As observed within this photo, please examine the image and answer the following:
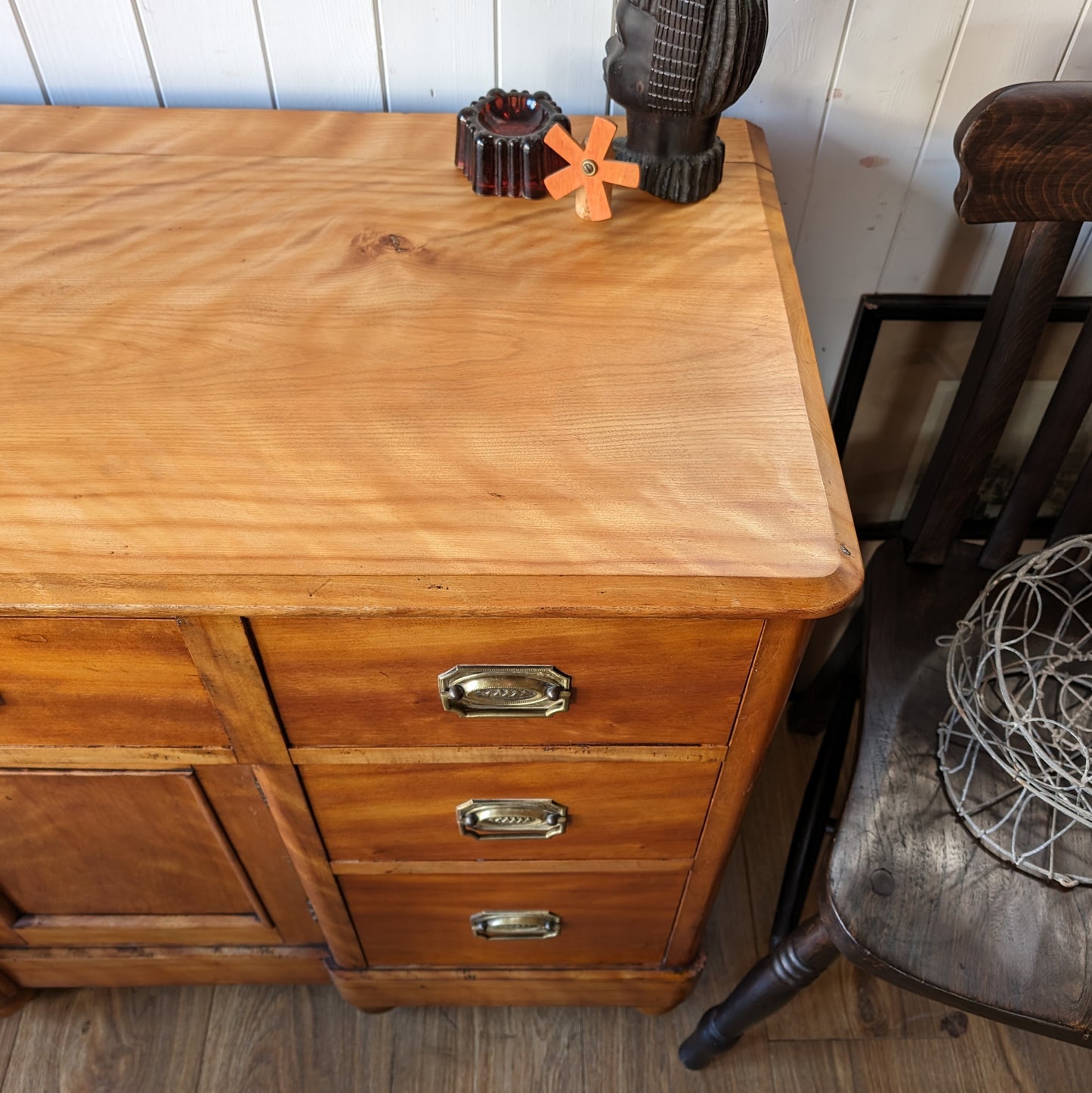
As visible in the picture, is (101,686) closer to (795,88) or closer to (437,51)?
(437,51)

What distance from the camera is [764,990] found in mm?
970

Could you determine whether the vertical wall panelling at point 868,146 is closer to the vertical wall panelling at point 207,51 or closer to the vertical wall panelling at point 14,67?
the vertical wall panelling at point 207,51

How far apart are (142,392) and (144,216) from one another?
21cm

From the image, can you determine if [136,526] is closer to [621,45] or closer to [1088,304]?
[621,45]

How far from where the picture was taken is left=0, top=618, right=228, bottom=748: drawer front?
0.63 metres

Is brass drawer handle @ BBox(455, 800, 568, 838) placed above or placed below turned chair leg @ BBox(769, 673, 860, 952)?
above

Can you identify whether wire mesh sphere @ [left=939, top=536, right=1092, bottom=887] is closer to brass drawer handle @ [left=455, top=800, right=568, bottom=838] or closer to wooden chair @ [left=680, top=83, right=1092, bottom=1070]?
wooden chair @ [left=680, top=83, right=1092, bottom=1070]

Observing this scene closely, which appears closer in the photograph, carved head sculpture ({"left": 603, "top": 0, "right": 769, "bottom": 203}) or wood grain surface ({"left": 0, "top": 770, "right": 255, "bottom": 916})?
carved head sculpture ({"left": 603, "top": 0, "right": 769, "bottom": 203})

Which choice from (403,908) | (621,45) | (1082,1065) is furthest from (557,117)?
(1082,1065)

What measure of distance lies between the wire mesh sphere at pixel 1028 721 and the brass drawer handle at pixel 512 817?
1.17 ft

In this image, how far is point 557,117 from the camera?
0.79 meters

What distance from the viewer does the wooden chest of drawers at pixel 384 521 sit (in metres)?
0.58

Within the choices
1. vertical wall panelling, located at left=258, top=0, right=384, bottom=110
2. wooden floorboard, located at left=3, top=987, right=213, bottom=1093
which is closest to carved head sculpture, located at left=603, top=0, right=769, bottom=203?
vertical wall panelling, located at left=258, top=0, right=384, bottom=110

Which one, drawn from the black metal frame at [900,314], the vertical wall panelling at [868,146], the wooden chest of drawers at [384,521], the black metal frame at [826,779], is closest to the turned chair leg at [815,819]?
the black metal frame at [826,779]
